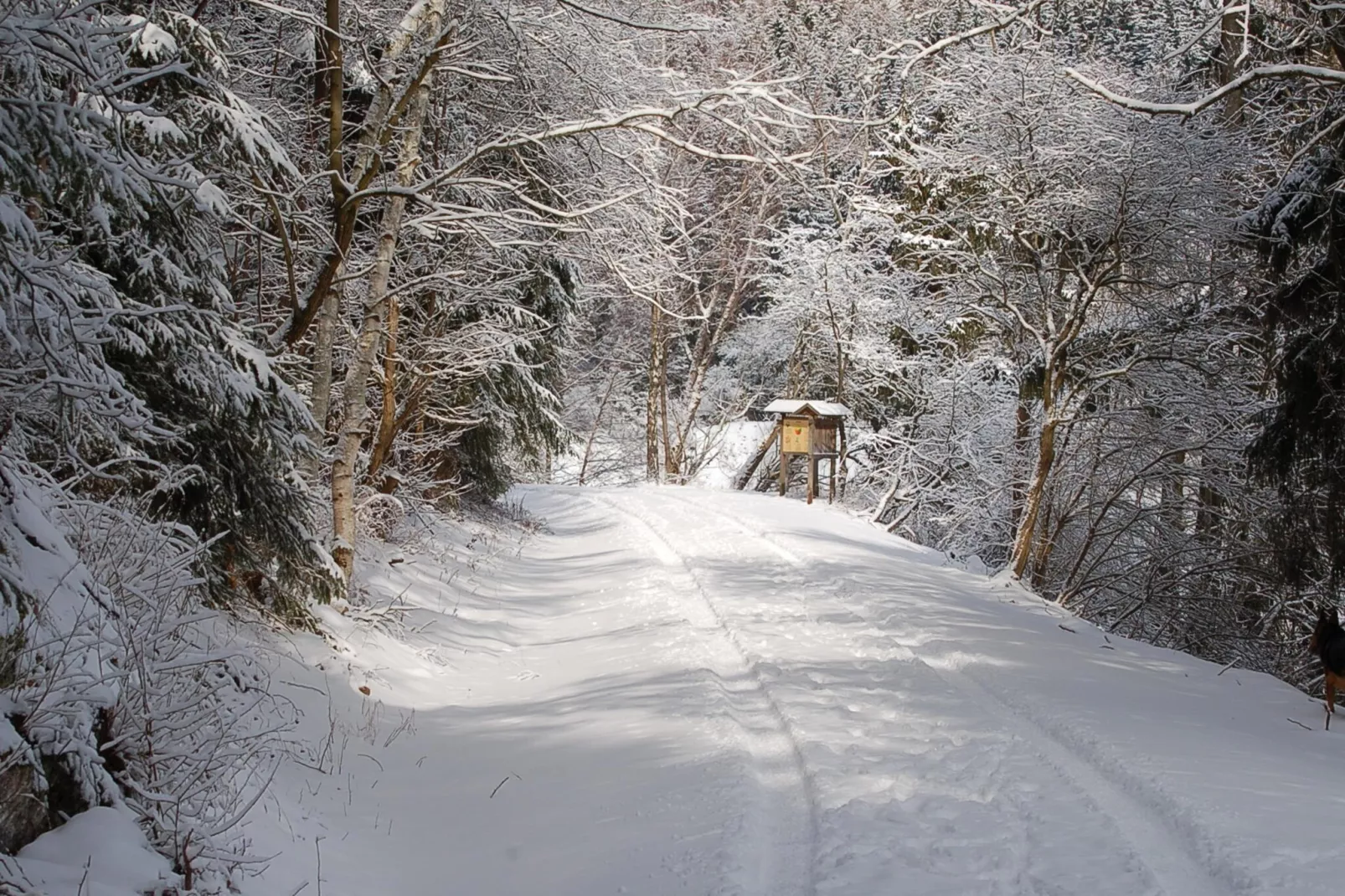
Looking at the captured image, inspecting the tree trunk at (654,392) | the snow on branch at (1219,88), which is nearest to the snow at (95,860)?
the snow on branch at (1219,88)

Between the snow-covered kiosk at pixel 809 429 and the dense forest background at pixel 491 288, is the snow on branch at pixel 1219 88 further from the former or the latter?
the snow-covered kiosk at pixel 809 429

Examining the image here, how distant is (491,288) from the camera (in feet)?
33.9

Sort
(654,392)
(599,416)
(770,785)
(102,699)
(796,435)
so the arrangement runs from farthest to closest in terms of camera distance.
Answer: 1. (599,416)
2. (654,392)
3. (796,435)
4. (770,785)
5. (102,699)

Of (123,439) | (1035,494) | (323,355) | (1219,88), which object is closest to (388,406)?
(323,355)

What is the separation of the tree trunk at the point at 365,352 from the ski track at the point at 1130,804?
503 cm

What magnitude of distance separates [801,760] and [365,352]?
16.4ft

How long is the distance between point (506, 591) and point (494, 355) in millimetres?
2779

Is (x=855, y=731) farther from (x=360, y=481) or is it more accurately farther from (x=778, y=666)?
(x=360, y=481)

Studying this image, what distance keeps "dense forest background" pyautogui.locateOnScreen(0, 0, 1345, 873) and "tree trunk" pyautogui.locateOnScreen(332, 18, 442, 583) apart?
0.13 feet

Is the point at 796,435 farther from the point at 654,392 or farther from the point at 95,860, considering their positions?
the point at 95,860

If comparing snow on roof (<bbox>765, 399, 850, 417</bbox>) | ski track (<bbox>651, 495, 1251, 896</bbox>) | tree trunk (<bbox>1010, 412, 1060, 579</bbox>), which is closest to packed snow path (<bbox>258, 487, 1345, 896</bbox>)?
ski track (<bbox>651, 495, 1251, 896</bbox>)

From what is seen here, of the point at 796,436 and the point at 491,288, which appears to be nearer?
the point at 491,288

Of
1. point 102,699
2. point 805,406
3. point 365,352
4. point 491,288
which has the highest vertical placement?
point 491,288

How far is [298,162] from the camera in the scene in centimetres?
927
